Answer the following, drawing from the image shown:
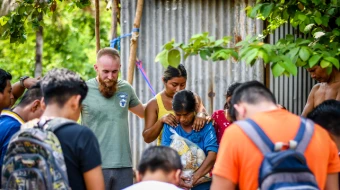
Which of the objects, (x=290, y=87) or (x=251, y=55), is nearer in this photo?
(x=251, y=55)

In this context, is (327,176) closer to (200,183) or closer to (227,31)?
(200,183)

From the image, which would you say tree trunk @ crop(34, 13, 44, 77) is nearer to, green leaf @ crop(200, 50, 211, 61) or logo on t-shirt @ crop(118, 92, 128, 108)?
logo on t-shirt @ crop(118, 92, 128, 108)

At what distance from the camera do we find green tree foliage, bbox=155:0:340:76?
4.61 metres

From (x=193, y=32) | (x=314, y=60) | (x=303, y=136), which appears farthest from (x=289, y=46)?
(x=193, y=32)

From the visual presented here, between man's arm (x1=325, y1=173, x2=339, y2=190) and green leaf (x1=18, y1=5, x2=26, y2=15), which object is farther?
green leaf (x1=18, y1=5, x2=26, y2=15)

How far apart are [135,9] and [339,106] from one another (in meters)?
3.82

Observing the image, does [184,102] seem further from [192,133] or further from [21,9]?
[21,9]

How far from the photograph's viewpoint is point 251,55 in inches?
175

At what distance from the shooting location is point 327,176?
4230 mm

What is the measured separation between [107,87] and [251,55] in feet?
7.57

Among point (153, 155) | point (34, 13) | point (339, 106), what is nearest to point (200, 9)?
point (34, 13)

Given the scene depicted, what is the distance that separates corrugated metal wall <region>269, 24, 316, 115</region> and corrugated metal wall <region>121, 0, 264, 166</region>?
0.49 meters

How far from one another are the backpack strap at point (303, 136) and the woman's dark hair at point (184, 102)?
76.5 inches

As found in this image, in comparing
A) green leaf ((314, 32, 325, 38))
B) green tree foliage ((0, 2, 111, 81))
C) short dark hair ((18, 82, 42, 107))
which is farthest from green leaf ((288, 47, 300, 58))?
green tree foliage ((0, 2, 111, 81))
